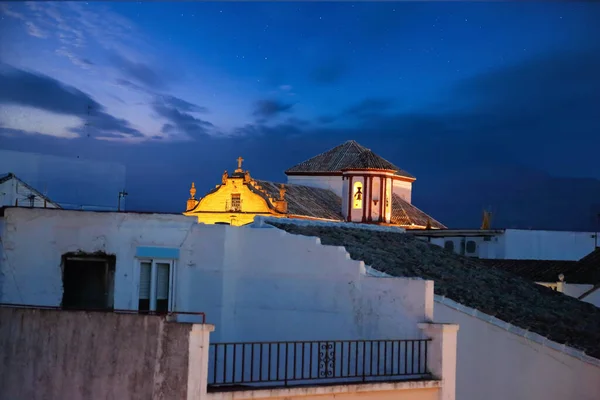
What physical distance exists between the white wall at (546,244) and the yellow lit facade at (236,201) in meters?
12.3

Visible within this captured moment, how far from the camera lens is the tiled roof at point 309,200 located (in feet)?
160

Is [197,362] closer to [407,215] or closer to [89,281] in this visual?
[89,281]

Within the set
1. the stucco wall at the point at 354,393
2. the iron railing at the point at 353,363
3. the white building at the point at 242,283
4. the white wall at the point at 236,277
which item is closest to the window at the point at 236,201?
the white building at the point at 242,283

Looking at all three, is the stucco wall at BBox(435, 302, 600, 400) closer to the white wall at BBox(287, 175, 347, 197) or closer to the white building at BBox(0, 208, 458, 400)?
the white building at BBox(0, 208, 458, 400)

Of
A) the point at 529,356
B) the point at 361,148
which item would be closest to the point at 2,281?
the point at 529,356

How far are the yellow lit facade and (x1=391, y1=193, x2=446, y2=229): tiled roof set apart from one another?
12.2 m

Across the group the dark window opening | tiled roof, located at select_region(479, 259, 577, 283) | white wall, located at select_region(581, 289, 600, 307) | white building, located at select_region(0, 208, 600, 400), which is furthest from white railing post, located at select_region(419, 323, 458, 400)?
tiled roof, located at select_region(479, 259, 577, 283)

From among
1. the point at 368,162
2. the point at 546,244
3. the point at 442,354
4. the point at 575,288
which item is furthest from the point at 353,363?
the point at 368,162

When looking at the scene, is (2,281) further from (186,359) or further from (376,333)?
(376,333)

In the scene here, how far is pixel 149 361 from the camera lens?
1102 cm

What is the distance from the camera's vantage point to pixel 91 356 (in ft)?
37.1

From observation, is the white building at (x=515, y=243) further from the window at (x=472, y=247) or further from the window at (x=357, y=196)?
the window at (x=357, y=196)

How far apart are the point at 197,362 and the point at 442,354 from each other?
420 cm

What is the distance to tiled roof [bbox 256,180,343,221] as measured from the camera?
48.8 m
